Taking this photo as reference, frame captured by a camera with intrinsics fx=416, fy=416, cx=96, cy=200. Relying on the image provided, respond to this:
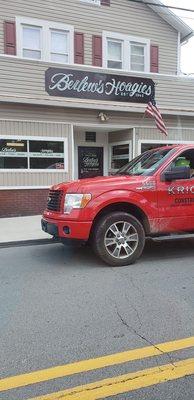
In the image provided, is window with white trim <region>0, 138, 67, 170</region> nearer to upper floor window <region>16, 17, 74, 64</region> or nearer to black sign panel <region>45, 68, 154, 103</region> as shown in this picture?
black sign panel <region>45, 68, 154, 103</region>

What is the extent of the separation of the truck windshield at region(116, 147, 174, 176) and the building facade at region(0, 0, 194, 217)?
215 inches

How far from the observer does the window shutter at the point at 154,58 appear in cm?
1478

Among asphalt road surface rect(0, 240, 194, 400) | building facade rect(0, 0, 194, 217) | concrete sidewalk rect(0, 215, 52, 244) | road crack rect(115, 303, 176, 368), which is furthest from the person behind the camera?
building facade rect(0, 0, 194, 217)

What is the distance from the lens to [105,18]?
14.1 m

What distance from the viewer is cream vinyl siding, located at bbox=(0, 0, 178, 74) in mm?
12938

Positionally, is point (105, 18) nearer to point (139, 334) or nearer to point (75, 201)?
point (75, 201)

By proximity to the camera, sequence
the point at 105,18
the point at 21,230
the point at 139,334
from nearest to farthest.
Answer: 1. the point at 139,334
2. the point at 21,230
3. the point at 105,18

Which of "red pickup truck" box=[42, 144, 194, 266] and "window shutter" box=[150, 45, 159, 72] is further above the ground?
"window shutter" box=[150, 45, 159, 72]

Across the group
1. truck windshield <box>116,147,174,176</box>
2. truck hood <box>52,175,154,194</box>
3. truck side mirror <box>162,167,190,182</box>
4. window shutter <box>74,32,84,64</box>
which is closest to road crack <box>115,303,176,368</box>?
truck hood <box>52,175,154,194</box>

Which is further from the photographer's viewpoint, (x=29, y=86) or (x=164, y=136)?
(x=164, y=136)

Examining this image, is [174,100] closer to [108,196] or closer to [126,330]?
[108,196]

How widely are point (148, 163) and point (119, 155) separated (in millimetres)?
7555

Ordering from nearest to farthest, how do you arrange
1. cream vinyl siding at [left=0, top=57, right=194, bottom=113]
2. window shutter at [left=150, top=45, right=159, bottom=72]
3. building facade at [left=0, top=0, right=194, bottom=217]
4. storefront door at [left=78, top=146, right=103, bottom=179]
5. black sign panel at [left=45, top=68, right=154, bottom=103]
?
1. cream vinyl siding at [left=0, top=57, right=194, bottom=113]
2. building facade at [left=0, top=0, right=194, bottom=217]
3. black sign panel at [left=45, top=68, right=154, bottom=103]
4. storefront door at [left=78, top=146, right=103, bottom=179]
5. window shutter at [left=150, top=45, right=159, bottom=72]

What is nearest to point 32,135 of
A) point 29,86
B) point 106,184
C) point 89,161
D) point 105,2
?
point 29,86
